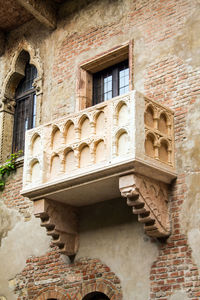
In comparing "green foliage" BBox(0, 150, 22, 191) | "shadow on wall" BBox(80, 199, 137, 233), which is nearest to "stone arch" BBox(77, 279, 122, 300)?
"shadow on wall" BBox(80, 199, 137, 233)

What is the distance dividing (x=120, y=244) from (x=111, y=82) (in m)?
3.39

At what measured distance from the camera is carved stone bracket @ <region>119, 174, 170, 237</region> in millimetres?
8383

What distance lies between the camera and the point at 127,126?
336 inches

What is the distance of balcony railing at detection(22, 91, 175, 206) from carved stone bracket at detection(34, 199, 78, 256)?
5.9 inches

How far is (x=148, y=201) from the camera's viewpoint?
8547mm

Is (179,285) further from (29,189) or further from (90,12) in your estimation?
(90,12)

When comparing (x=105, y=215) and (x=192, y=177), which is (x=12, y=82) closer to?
(x=105, y=215)

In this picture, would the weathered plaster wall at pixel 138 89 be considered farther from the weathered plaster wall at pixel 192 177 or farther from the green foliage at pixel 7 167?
Answer: the green foliage at pixel 7 167

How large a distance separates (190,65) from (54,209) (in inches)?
133

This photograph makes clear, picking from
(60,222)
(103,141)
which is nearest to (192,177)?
(103,141)

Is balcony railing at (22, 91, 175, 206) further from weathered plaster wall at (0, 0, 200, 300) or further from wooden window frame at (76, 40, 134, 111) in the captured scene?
wooden window frame at (76, 40, 134, 111)

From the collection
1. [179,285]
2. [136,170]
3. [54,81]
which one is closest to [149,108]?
[136,170]

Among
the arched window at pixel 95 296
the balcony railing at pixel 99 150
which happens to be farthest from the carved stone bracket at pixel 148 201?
the arched window at pixel 95 296

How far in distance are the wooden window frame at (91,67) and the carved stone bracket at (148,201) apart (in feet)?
9.40
